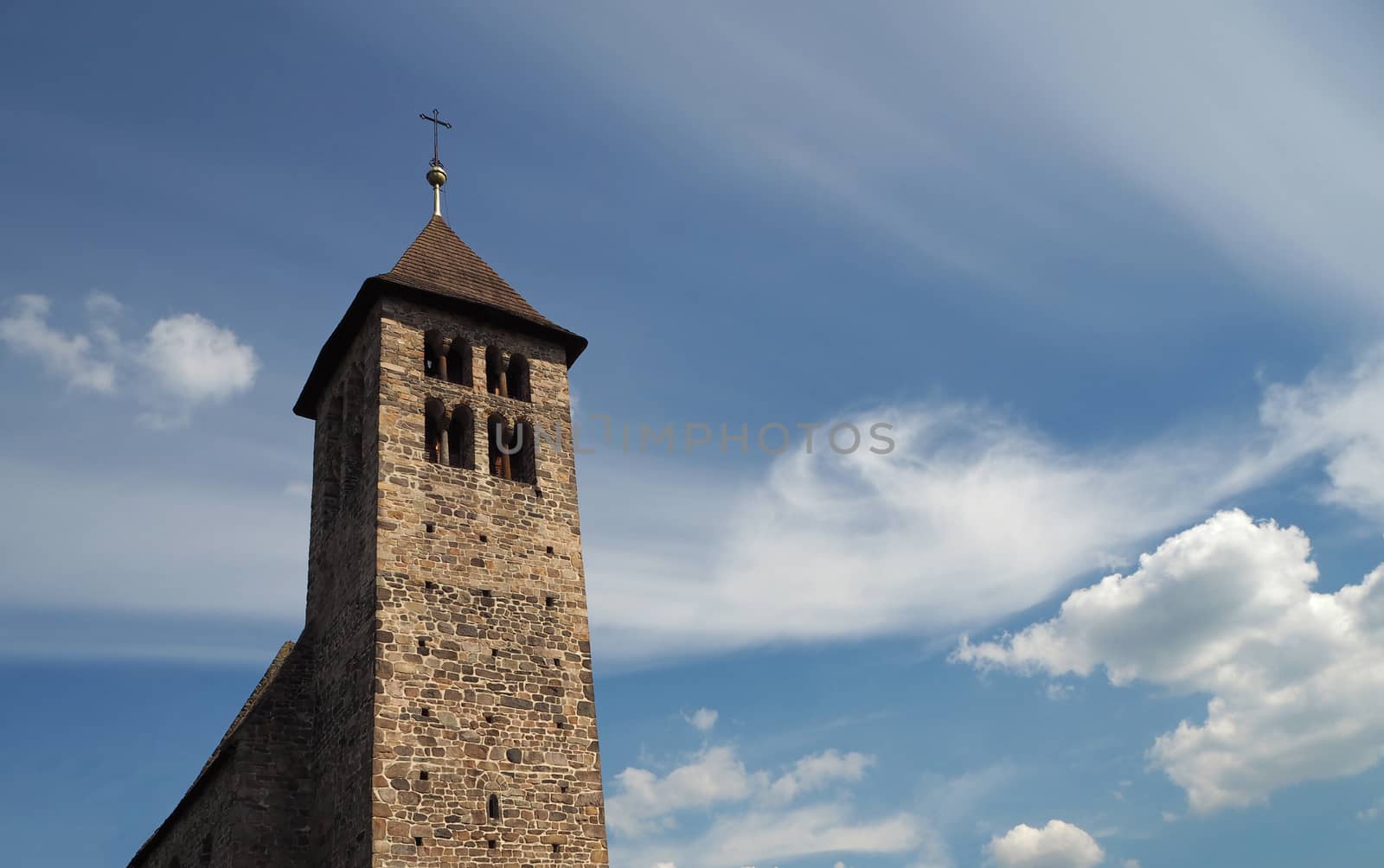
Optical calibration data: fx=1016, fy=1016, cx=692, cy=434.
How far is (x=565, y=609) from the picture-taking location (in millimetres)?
18344

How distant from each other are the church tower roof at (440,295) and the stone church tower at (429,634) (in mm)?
59

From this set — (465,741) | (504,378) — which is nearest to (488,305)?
(504,378)

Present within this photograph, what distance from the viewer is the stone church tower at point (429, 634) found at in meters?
15.7

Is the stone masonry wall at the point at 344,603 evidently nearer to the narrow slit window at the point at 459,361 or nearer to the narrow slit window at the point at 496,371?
the narrow slit window at the point at 459,361

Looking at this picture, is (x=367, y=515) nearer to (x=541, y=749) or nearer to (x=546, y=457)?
(x=546, y=457)

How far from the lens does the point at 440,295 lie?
2044 centimetres

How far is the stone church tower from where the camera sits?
15.7 meters

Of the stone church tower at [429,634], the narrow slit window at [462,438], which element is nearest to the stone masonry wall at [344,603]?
the stone church tower at [429,634]

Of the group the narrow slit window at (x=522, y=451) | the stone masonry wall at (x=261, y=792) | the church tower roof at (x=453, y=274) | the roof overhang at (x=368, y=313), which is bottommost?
the stone masonry wall at (x=261, y=792)

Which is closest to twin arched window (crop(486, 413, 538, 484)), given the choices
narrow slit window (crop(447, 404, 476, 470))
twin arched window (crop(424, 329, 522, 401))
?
narrow slit window (crop(447, 404, 476, 470))

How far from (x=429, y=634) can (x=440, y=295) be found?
7165 mm

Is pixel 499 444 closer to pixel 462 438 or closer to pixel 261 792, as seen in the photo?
pixel 462 438

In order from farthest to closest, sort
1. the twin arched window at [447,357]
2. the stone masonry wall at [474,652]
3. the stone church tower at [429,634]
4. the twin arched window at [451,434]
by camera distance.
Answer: the twin arched window at [447,357] → the twin arched window at [451,434] → the stone church tower at [429,634] → the stone masonry wall at [474,652]

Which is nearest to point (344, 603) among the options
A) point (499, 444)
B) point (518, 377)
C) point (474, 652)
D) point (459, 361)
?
point (474, 652)
